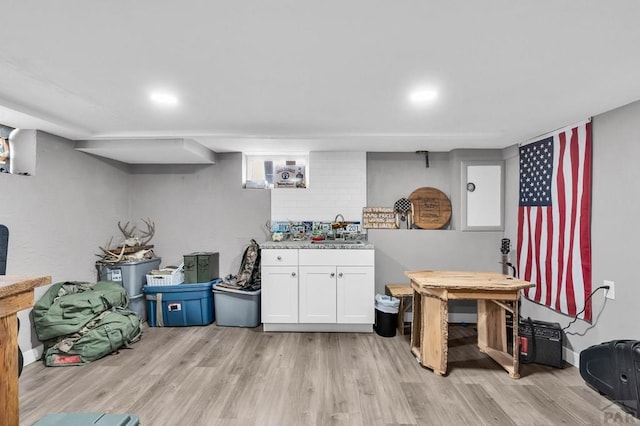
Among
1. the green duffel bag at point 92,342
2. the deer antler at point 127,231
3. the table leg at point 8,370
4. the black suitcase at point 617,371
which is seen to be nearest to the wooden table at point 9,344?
the table leg at point 8,370

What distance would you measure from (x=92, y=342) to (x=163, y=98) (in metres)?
2.42

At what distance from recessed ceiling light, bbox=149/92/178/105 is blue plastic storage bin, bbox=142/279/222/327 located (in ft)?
7.65

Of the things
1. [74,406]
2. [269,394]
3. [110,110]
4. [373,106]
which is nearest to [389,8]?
[373,106]

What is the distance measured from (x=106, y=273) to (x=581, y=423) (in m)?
4.77

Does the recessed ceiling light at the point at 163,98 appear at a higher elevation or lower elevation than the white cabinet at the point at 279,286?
higher

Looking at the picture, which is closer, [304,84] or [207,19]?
[207,19]

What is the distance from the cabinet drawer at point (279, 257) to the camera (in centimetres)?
364

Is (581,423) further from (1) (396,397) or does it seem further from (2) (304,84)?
(2) (304,84)

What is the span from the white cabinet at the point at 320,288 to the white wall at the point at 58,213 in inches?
84.3

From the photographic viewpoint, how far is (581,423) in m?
2.05

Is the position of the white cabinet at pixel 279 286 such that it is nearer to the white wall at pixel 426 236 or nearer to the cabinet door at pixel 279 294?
the cabinet door at pixel 279 294

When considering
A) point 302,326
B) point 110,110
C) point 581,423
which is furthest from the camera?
point 302,326

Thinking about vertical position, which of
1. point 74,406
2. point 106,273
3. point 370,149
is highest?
point 370,149

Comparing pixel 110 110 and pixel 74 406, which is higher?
pixel 110 110
